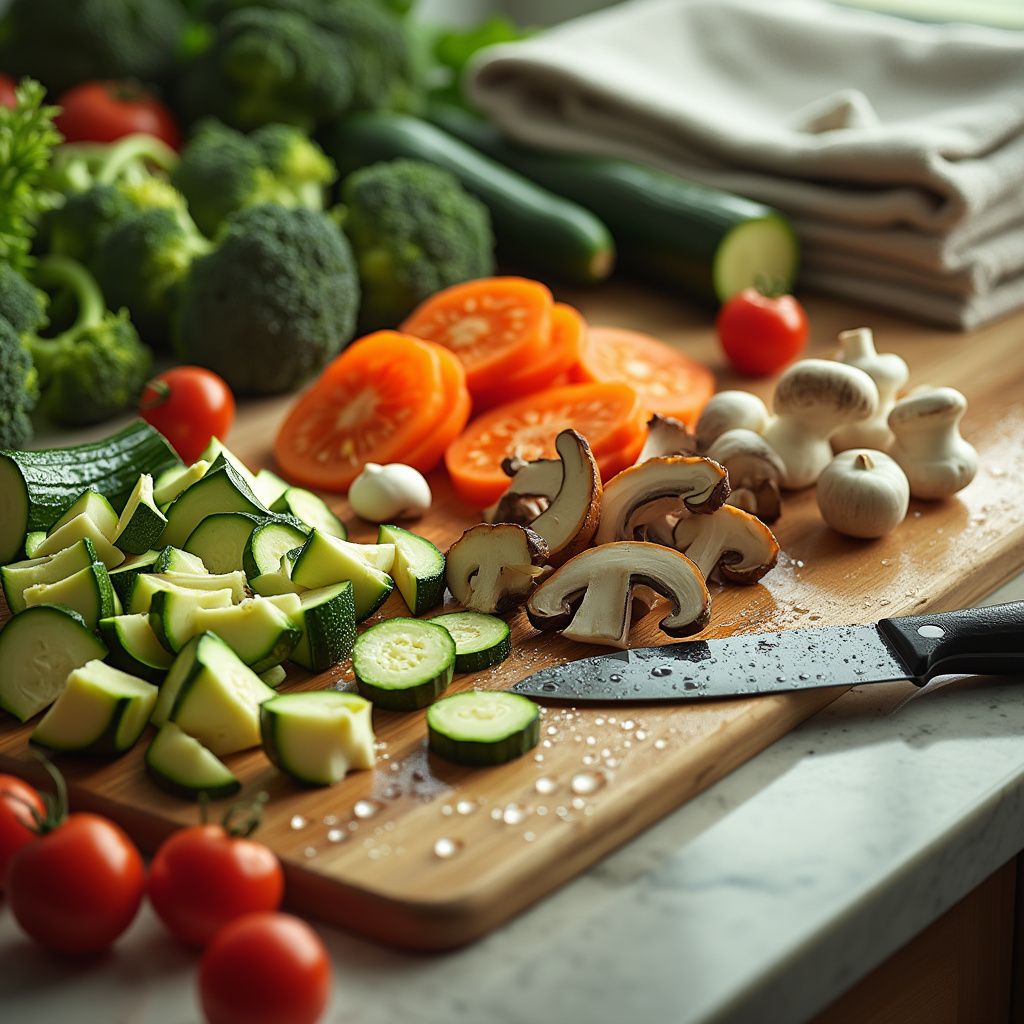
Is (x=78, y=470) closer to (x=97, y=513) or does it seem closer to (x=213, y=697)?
(x=97, y=513)

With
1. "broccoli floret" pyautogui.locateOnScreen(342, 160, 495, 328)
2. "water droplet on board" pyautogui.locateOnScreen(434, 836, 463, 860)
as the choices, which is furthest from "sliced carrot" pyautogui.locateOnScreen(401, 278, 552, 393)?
"water droplet on board" pyautogui.locateOnScreen(434, 836, 463, 860)

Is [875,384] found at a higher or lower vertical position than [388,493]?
higher

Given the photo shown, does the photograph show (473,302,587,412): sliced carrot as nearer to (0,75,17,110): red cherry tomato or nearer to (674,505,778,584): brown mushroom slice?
(674,505,778,584): brown mushroom slice

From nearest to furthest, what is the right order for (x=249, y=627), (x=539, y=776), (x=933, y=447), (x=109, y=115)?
(x=539, y=776) → (x=249, y=627) → (x=933, y=447) → (x=109, y=115)

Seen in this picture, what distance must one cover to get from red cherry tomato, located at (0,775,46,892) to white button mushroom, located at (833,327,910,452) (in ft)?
4.58

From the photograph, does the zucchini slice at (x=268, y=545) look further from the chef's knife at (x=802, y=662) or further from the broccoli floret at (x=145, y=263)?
the broccoli floret at (x=145, y=263)

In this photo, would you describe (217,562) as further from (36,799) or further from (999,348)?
(999,348)

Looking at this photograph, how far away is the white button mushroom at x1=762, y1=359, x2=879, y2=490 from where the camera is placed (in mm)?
2148

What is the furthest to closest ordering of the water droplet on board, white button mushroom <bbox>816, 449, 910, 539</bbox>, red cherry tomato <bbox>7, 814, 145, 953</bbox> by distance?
1. white button mushroom <bbox>816, 449, 910, 539</bbox>
2. the water droplet on board
3. red cherry tomato <bbox>7, 814, 145, 953</bbox>

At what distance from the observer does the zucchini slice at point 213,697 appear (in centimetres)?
159

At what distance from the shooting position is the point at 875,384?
2.32 meters

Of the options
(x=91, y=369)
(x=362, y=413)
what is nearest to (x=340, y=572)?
(x=362, y=413)

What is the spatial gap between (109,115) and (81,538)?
6.01 ft

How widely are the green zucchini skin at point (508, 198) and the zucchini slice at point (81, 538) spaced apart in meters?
1.52
